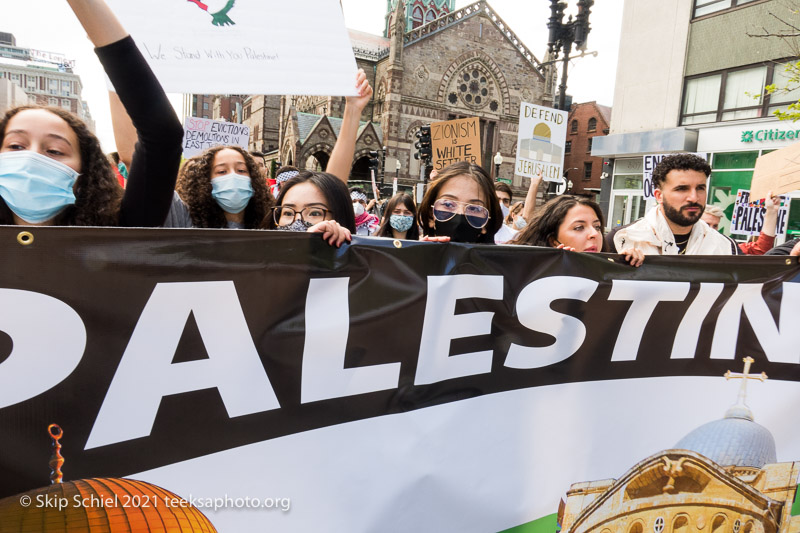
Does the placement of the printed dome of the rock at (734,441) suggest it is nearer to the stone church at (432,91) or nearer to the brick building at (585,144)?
the stone church at (432,91)

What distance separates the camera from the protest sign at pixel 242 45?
2.22 m

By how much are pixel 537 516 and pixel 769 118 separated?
16.7 meters

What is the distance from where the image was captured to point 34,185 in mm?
1684

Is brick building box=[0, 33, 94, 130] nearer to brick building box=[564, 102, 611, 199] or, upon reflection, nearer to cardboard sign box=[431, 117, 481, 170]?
brick building box=[564, 102, 611, 199]

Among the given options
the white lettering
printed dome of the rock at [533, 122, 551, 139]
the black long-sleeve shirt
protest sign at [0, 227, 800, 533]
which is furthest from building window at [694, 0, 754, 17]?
the white lettering

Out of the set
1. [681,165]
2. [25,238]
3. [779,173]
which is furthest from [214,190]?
[779,173]

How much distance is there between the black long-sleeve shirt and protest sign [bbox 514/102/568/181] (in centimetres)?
573

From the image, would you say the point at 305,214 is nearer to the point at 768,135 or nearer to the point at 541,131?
the point at 541,131

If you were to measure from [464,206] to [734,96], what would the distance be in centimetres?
1695

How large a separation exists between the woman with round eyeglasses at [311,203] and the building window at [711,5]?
702 inches

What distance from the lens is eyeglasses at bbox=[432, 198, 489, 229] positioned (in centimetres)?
266

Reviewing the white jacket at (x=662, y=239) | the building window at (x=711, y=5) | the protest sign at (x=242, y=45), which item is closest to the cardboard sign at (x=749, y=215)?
the white jacket at (x=662, y=239)

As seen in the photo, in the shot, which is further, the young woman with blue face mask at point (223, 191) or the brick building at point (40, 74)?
the brick building at point (40, 74)

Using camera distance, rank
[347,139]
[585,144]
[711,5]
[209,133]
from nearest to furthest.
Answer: [347,139]
[209,133]
[711,5]
[585,144]
